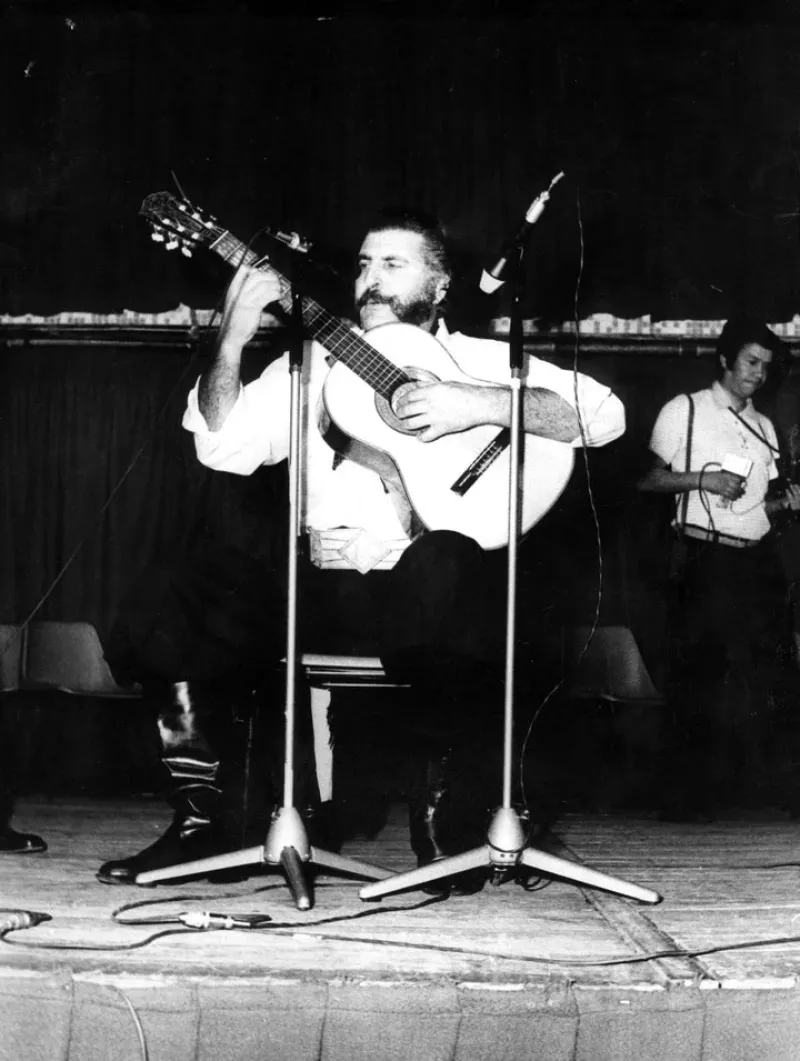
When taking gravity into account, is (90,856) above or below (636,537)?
below

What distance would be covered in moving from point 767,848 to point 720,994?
2.66ft

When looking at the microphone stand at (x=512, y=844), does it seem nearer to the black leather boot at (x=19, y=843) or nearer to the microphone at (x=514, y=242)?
the microphone at (x=514, y=242)

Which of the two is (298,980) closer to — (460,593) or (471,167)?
(460,593)

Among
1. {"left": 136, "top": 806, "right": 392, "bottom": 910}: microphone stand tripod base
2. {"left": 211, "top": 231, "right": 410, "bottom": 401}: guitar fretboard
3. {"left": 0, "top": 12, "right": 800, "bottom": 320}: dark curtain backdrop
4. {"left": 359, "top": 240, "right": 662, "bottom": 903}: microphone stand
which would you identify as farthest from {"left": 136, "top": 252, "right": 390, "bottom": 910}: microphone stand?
{"left": 0, "top": 12, "right": 800, "bottom": 320}: dark curtain backdrop

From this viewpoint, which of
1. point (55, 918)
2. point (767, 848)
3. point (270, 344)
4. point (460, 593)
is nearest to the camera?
point (55, 918)

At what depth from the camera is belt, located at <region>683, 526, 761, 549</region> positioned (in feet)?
8.28

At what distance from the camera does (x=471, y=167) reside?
2.45m

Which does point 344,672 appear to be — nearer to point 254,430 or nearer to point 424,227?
point 254,430

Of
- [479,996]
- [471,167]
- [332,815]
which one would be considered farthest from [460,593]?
[471,167]

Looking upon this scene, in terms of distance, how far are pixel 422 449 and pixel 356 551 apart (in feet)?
0.81

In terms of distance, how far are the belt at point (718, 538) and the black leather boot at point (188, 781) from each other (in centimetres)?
122

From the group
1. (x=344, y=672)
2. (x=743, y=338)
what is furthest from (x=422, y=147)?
(x=344, y=672)

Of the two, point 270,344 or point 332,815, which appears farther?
point 270,344

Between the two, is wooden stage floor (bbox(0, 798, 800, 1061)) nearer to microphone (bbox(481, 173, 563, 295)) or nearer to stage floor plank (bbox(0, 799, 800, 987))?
stage floor plank (bbox(0, 799, 800, 987))
